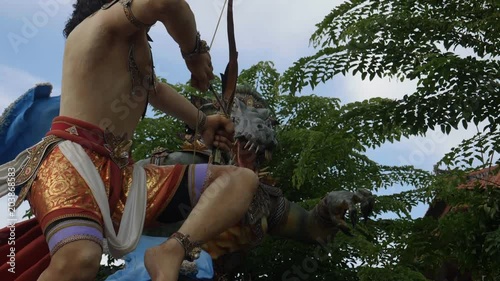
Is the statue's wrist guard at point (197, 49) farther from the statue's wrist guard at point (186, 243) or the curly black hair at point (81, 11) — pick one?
the statue's wrist guard at point (186, 243)

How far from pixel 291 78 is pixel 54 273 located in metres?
3.70

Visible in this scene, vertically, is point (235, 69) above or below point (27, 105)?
above

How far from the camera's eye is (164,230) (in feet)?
15.2

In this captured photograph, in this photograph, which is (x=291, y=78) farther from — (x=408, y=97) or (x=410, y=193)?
(x=410, y=193)

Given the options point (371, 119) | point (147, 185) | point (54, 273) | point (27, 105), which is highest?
point (371, 119)

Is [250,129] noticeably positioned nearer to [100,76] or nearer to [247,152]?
[247,152]

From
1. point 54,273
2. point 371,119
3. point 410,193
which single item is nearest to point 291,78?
point 371,119

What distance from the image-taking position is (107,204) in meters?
3.06

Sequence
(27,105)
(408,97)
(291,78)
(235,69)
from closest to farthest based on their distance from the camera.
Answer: (235,69) → (27,105) → (408,97) → (291,78)

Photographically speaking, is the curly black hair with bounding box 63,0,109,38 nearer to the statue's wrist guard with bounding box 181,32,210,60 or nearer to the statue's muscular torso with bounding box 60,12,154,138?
the statue's muscular torso with bounding box 60,12,154,138

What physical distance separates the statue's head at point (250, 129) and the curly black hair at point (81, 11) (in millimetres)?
1366

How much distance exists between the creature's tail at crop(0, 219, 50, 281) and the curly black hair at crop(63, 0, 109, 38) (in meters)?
0.88

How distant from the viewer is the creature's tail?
10.6ft

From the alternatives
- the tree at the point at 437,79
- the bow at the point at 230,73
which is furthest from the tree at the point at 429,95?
the bow at the point at 230,73
